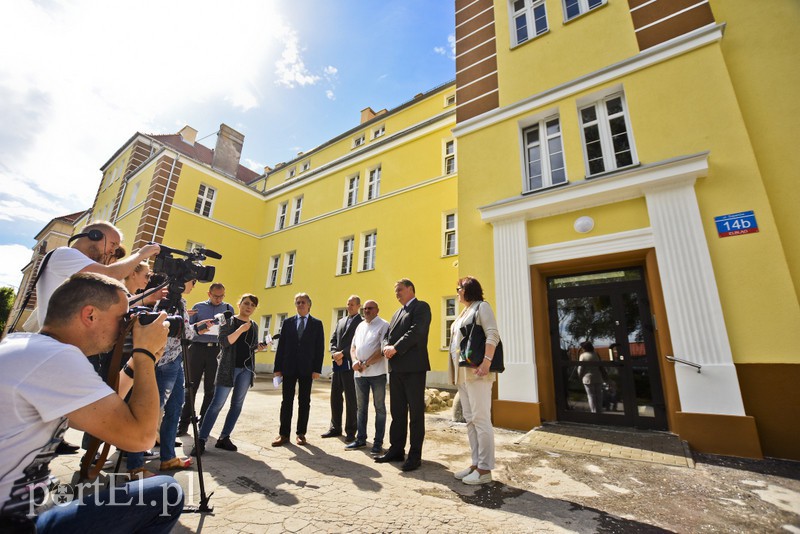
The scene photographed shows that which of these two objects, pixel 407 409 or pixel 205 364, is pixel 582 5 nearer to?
pixel 407 409

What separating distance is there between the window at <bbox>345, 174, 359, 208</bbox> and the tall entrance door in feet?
39.5

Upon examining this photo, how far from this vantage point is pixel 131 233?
56.6ft

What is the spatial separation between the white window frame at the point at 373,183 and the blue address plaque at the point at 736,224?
1253cm

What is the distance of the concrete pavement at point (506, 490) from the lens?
2566 millimetres

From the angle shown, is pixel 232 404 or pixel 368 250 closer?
pixel 232 404

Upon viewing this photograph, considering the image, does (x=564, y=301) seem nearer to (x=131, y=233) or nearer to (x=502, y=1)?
(x=502, y=1)

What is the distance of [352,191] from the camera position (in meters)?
17.0

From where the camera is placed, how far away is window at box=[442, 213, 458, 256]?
1264 centimetres

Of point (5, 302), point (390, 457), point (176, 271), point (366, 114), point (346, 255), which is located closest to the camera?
point (176, 271)

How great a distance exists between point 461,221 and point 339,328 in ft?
12.0

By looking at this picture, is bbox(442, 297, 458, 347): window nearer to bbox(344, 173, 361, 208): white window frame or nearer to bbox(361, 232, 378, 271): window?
bbox(361, 232, 378, 271): window

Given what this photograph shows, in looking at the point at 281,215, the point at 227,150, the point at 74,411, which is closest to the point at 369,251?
the point at 281,215

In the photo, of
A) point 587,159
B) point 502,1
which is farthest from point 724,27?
point 502,1

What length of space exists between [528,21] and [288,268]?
14756 millimetres
